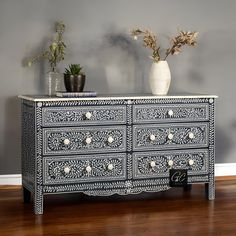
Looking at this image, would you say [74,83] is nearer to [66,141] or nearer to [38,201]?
[66,141]

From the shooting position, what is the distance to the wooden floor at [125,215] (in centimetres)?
336

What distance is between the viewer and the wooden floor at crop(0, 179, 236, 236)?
3.36 meters

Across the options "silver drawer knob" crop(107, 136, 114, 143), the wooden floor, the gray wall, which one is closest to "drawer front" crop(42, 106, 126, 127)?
"silver drawer knob" crop(107, 136, 114, 143)

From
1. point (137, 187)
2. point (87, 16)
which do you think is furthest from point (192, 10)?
point (137, 187)

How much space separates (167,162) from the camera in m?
4.03

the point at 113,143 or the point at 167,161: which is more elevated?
the point at 113,143

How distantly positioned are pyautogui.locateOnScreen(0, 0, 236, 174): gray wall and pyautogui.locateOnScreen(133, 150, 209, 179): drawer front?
0.73m

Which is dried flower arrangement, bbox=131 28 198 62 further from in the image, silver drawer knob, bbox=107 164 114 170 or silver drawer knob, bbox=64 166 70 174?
silver drawer knob, bbox=64 166 70 174

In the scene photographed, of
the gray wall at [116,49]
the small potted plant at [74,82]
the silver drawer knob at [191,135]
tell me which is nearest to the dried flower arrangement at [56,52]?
the gray wall at [116,49]

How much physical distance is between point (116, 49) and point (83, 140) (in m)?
0.97

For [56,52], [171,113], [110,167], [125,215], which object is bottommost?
[125,215]

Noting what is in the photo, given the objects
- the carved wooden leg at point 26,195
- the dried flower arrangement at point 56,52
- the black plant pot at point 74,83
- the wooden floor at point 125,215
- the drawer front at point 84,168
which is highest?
the dried flower arrangement at point 56,52

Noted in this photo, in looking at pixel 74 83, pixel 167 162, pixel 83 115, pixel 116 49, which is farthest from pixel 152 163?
pixel 116 49

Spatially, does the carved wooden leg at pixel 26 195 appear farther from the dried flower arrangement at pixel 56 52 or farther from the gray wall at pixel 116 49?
the dried flower arrangement at pixel 56 52
